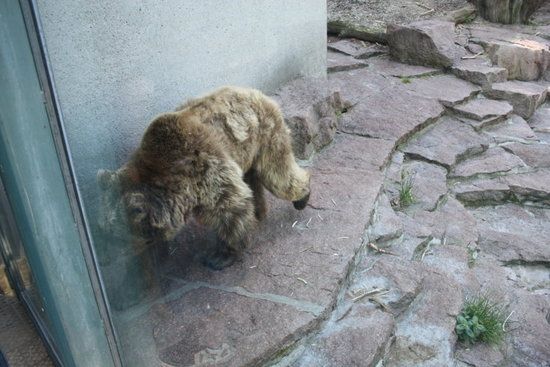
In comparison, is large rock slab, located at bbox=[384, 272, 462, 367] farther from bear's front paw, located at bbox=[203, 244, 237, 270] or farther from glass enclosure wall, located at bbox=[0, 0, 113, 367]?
glass enclosure wall, located at bbox=[0, 0, 113, 367]

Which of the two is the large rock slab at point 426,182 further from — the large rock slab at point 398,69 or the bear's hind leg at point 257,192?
the large rock slab at point 398,69

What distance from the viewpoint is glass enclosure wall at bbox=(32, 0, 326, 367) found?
6.66 feet

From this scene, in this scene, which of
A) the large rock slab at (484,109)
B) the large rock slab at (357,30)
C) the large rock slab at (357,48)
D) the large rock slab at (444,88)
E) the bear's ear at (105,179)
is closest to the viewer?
the bear's ear at (105,179)

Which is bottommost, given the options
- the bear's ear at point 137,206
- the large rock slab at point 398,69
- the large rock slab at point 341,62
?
the large rock slab at point 398,69

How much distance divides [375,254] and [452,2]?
6118 mm

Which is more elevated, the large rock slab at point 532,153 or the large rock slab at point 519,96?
the large rock slab at point 519,96

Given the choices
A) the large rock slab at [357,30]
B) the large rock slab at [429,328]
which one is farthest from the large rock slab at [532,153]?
the large rock slab at [429,328]

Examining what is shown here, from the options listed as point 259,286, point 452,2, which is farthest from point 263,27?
point 452,2

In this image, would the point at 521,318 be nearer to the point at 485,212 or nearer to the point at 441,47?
the point at 485,212

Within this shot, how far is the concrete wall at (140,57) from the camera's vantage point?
290cm

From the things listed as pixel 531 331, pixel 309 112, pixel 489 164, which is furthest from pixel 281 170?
pixel 489 164

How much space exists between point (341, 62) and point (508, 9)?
10.5ft

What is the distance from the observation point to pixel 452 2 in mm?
8547

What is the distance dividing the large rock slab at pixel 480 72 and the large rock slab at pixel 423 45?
5.2 inches
